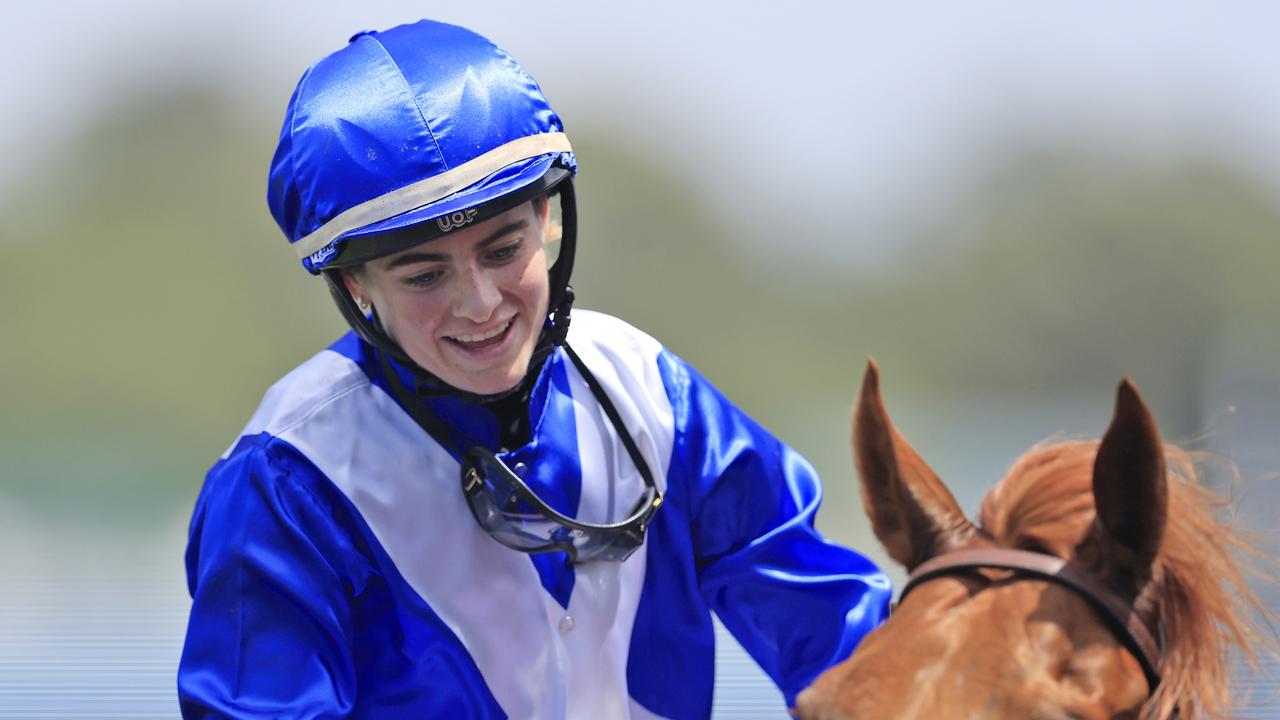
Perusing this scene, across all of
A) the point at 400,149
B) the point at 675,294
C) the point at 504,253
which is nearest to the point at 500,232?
the point at 504,253

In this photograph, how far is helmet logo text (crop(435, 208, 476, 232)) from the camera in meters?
1.44

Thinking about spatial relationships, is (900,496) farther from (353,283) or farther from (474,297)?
(353,283)

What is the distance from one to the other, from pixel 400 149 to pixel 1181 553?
0.91 meters

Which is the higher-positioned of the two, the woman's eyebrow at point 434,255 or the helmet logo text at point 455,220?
the helmet logo text at point 455,220

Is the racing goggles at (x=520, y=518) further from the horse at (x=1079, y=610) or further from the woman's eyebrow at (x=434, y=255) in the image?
the horse at (x=1079, y=610)

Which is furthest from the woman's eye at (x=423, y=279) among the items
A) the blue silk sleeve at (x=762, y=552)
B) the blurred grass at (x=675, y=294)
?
the blurred grass at (x=675, y=294)

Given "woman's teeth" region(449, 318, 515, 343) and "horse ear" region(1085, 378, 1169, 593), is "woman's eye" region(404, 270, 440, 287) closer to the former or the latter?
"woman's teeth" region(449, 318, 515, 343)

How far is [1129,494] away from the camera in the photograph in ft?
3.52

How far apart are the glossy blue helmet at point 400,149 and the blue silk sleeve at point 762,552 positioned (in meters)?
0.40

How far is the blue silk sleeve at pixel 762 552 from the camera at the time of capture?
168 centimetres

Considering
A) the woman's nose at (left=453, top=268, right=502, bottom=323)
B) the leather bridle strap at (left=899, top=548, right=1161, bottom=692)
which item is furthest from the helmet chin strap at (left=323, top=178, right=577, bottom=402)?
the leather bridle strap at (left=899, top=548, right=1161, bottom=692)

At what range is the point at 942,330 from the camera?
10383 mm

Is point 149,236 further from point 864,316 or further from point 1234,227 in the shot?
point 1234,227

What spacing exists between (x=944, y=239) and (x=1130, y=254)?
1694 millimetres
